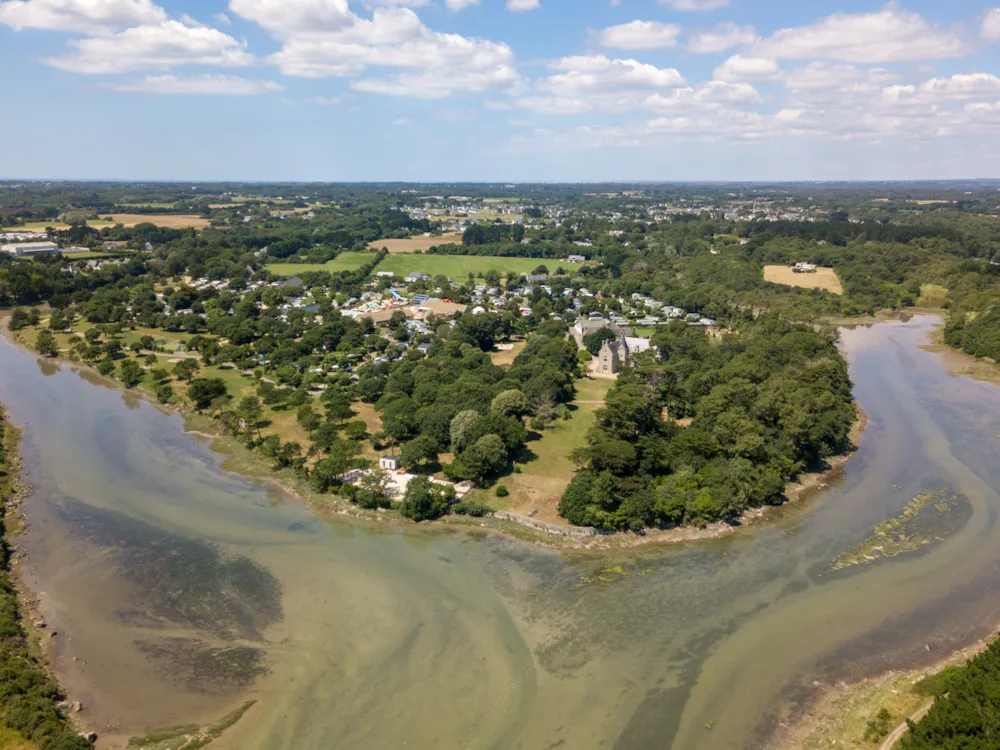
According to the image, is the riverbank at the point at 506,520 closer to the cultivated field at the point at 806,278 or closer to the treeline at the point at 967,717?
the treeline at the point at 967,717

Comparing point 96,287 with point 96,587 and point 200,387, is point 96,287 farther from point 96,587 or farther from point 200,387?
point 96,587

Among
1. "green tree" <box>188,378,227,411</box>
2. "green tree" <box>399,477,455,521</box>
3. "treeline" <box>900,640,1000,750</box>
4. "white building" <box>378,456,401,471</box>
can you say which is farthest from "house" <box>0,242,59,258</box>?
"treeline" <box>900,640,1000,750</box>

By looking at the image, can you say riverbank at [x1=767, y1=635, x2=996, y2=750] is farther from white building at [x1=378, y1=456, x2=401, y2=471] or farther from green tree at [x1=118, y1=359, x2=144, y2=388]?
green tree at [x1=118, y1=359, x2=144, y2=388]

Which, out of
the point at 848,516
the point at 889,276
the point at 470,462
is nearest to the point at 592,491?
the point at 470,462

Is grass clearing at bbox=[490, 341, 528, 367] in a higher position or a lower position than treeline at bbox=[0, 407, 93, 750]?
higher

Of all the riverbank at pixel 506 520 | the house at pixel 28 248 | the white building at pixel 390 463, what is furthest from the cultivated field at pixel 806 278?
the house at pixel 28 248

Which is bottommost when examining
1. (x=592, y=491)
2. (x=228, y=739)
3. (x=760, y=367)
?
(x=228, y=739)
